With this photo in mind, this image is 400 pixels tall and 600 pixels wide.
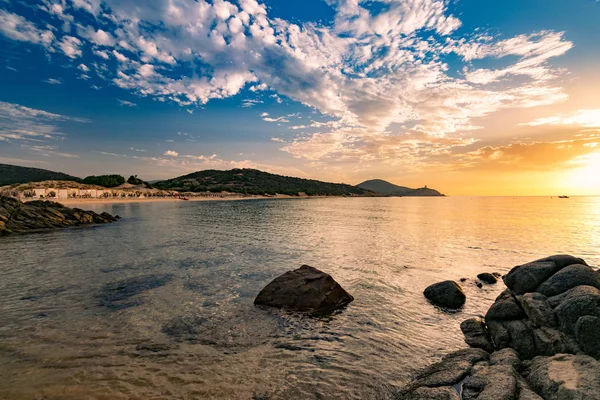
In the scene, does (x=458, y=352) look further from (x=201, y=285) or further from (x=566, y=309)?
(x=201, y=285)

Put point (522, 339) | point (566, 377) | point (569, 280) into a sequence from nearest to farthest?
point (566, 377), point (522, 339), point (569, 280)

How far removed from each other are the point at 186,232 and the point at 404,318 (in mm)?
32996

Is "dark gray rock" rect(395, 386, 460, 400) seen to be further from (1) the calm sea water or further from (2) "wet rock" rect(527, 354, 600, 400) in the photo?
(2) "wet rock" rect(527, 354, 600, 400)

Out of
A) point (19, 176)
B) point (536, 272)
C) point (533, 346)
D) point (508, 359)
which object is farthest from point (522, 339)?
point (19, 176)

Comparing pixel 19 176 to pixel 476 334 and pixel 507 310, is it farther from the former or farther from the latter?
pixel 507 310

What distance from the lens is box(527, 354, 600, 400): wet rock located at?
6.09 meters

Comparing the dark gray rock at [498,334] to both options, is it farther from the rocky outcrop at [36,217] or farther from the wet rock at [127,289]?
the rocky outcrop at [36,217]

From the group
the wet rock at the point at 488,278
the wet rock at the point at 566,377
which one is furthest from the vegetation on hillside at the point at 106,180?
the wet rock at the point at 566,377

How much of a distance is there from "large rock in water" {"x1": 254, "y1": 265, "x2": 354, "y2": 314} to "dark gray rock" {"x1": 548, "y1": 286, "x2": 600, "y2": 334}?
8377 millimetres

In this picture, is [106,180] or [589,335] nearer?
[589,335]

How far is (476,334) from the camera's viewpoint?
1133 centimetres

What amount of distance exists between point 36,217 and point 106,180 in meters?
131

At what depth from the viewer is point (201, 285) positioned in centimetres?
1706

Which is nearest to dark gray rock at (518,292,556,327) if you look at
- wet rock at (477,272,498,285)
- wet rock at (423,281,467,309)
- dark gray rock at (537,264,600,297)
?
dark gray rock at (537,264,600,297)
